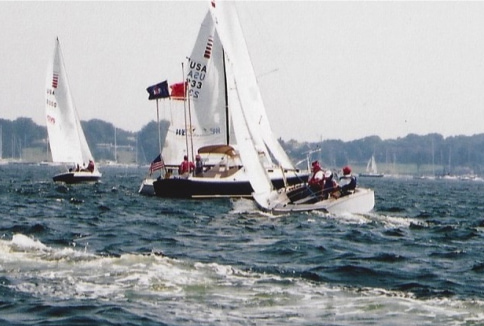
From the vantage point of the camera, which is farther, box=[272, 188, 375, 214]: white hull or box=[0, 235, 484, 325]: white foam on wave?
box=[272, 188, 375, 214]: white hull

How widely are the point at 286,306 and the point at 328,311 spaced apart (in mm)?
610

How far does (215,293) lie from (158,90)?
1338 inches

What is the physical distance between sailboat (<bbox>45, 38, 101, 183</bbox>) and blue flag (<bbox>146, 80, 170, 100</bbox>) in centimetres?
1660

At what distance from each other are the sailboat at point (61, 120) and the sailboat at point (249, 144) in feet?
84.5

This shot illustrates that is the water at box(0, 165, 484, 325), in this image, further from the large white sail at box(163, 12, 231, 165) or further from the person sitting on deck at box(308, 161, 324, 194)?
the large white sail at box(163, 12, 231, 165)

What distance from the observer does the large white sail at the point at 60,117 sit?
62906mm

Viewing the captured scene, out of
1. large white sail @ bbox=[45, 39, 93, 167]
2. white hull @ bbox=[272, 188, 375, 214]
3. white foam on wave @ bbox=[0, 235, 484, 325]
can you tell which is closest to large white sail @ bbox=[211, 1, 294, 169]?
white hull @ bbox=[272, 188, 375, 214]

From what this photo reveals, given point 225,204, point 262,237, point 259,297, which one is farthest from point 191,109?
point 259,297

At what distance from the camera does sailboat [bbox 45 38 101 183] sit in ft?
206

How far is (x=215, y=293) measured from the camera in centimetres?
1327

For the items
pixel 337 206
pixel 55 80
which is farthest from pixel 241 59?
pixel 55 80

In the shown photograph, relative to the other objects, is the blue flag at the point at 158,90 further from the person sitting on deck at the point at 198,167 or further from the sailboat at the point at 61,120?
the sailboat at the point at 61,120

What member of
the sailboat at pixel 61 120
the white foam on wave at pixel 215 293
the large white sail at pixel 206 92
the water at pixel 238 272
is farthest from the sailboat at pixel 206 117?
the white foam on wave at pixel 215 293

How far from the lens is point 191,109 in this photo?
47375mm
